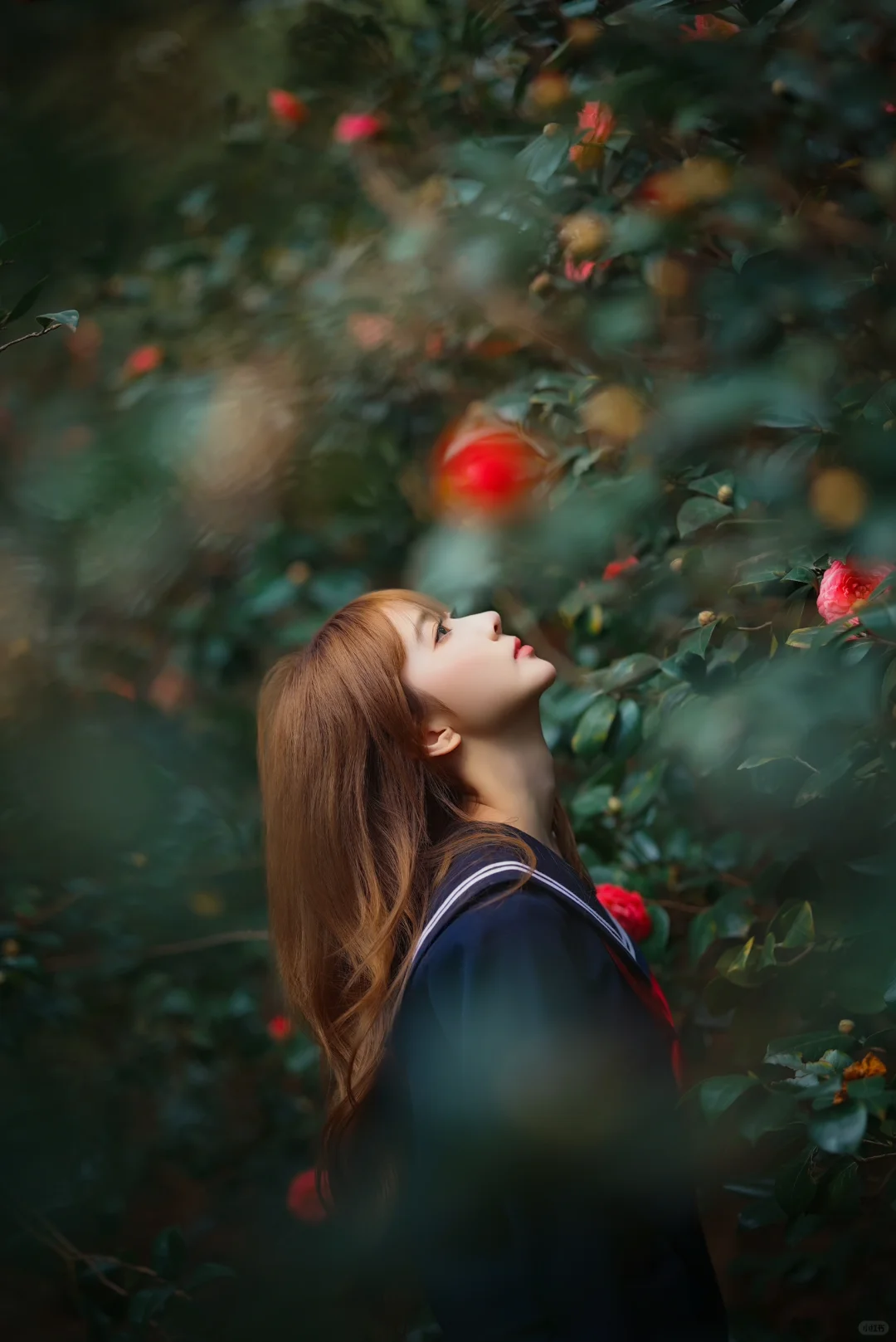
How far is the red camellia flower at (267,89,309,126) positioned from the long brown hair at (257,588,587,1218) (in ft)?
2.92

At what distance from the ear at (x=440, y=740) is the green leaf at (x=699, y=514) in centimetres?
26

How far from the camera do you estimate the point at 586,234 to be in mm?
1144

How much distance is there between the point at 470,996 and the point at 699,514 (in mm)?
426

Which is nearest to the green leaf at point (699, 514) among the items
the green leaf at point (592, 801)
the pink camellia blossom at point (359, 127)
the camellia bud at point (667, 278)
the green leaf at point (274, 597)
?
the camellia bud at point (667, 278)

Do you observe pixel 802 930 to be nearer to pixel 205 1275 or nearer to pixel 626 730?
pixel 626 730

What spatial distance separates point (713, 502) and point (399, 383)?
0.62 metres

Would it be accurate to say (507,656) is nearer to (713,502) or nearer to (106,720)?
(713,502)

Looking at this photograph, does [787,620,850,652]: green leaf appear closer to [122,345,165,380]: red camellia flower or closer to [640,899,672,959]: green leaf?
[640,899,672,959]: green leaf

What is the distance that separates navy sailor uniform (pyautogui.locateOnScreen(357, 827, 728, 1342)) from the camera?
793mm

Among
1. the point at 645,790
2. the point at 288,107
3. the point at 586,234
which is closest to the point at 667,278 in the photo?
the point at 586,234

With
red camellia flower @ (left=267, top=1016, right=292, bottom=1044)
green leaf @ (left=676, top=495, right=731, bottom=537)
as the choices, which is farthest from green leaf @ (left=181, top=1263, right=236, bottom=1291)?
green leaf @ (left=676, top=495, right=731, bottom=537)

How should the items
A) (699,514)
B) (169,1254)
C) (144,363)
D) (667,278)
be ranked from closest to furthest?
(699,514) → (667,278) → (169,1254) → (144,363)

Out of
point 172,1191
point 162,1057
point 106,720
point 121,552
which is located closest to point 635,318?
point 121,552

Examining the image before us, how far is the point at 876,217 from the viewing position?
3.06 feet
